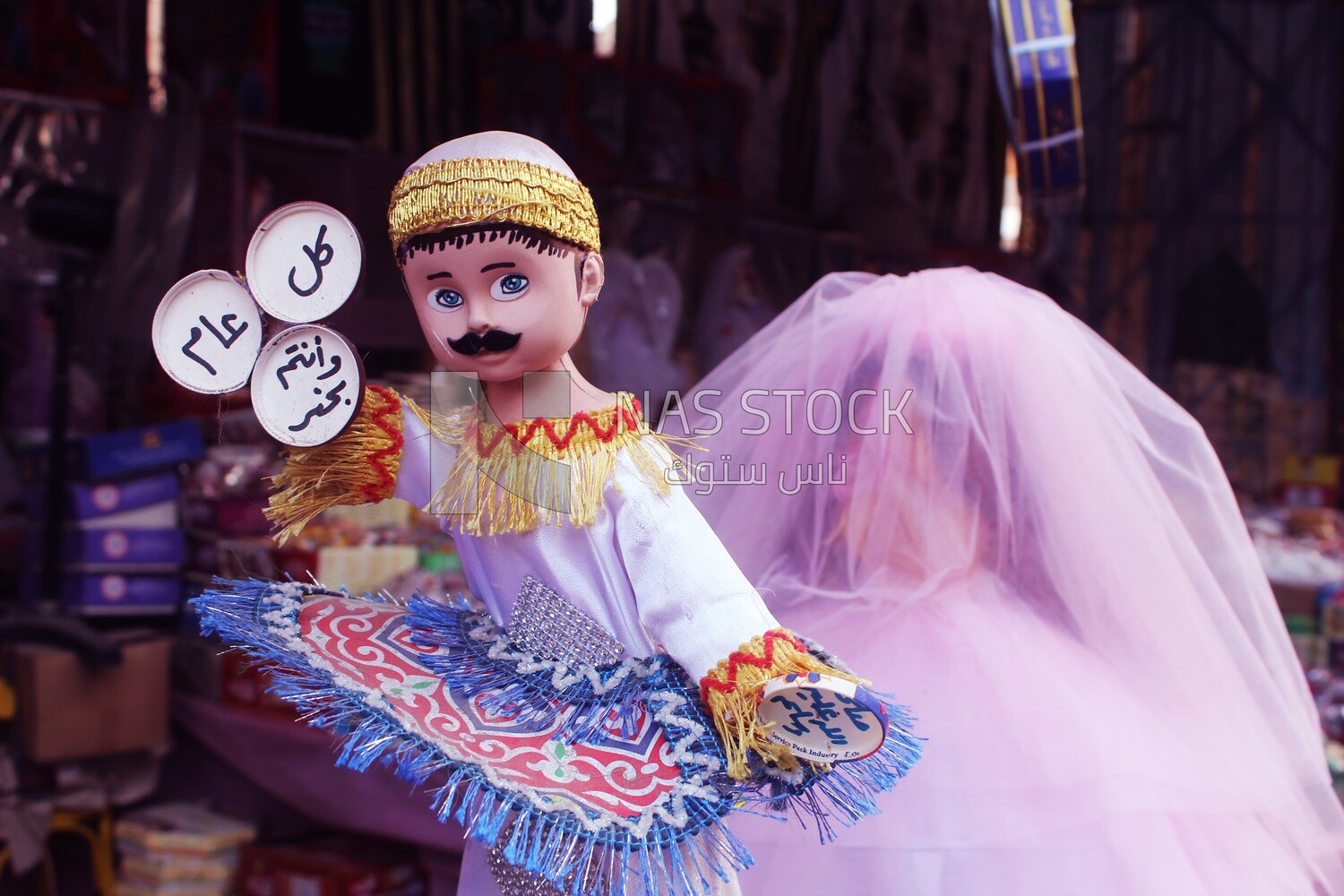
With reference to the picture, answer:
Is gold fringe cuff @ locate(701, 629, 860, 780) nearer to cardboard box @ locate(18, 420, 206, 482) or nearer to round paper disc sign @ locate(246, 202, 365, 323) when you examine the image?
round paper disc sign @ locate(246, 202, 365, 323)

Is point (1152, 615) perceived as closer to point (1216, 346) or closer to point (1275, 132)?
point (1216, 346)

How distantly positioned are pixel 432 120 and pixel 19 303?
155 cm

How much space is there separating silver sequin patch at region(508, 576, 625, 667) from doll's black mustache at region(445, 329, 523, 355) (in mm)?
280

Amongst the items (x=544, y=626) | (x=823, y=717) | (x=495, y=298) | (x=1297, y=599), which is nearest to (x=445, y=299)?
(x=495, y=298)

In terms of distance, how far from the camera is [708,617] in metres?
1.30

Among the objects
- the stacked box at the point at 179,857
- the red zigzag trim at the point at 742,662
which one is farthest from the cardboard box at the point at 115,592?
the red zigzag trim at the point at 742,662

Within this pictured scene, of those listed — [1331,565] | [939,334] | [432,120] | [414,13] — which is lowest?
[1331,565]

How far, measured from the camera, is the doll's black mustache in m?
1.35

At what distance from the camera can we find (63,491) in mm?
3131

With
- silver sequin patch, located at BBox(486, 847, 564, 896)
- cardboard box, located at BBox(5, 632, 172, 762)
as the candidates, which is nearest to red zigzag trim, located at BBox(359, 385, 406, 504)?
silver sequin patch, located at BBox(486, 847, 564, 896)

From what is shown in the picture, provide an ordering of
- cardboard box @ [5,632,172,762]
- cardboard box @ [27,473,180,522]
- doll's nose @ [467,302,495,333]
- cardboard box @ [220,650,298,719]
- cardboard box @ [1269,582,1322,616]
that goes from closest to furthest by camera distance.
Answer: doll's nose @ [467,302,495,333] → cardboard box @ [5,632,172,762] → cardboard box @ [220,650,298,719] → cardboard box @ [27,473,180,522] → cardboard box @ [1269,582,1322,616]

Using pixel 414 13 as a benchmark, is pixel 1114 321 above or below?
below

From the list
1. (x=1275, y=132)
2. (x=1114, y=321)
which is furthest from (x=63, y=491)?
(x=1275, y=132)

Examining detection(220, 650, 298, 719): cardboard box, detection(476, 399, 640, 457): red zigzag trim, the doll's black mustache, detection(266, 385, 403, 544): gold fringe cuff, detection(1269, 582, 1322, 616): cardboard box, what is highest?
the doll's black mustache
